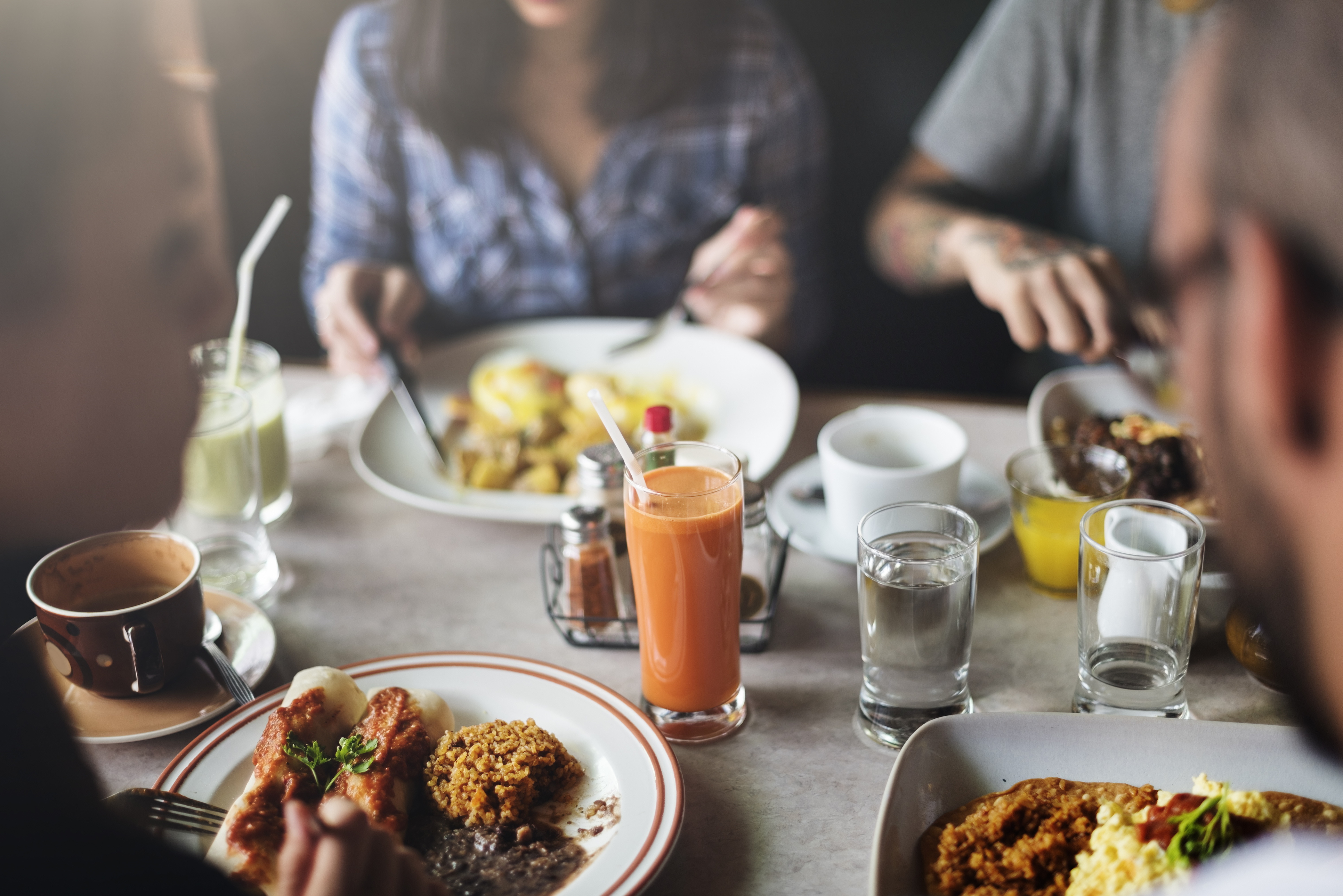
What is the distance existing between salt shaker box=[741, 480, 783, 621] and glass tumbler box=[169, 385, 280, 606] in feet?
2.00

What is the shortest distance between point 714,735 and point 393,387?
951mm

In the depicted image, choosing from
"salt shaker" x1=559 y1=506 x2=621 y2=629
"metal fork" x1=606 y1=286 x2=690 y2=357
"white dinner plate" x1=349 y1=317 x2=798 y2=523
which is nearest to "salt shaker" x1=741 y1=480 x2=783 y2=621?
"salt shaker" x1=559 y1=506 x2=621 y2=629

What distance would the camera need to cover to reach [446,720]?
96 centimetres

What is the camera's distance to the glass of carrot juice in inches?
36.8

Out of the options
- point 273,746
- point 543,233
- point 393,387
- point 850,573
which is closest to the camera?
point 273,746

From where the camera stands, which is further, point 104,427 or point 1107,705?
point 1107,705

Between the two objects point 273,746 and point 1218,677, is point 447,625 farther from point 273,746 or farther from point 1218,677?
point 1218,677

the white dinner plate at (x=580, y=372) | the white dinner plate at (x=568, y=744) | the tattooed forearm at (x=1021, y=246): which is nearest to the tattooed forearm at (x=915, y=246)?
the tattooed forearm at (x=1021, y=246)

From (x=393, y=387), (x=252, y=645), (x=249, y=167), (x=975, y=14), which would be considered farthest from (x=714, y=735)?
(x=249, y=167)

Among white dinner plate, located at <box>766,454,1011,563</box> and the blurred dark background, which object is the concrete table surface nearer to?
white dinner plate, located at <box>766,454,1011,563</box>

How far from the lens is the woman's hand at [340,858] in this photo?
645 millimetres

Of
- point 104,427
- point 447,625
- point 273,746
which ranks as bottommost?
point 447,625

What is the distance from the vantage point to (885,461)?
1.33 m

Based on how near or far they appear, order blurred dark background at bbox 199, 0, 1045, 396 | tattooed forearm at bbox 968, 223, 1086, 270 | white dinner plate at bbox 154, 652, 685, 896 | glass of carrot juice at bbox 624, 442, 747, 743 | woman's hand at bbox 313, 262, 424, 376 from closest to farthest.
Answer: white dinner plate at bbox 154, 652, 685, 896 → glass of carrot juice at bbox 624, 442, 747, 743 → tattooed forearm at bbox 968, 223, 1086, 270 → woman's hand at bbox 313, 262, 424, 376 → blurred dark background at bbox 199, 0, 1045, 396
